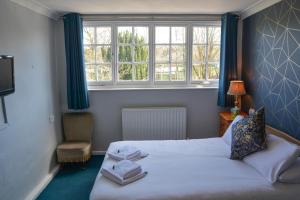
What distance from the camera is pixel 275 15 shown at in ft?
10.3

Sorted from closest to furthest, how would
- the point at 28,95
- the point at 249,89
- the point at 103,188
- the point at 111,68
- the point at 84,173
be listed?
the point at 103,188
the point at 28,95
the point at 84,173
the point at 249,89
the point at 111,68

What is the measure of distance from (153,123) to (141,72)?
0.87 m

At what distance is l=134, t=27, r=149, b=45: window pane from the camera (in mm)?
4220

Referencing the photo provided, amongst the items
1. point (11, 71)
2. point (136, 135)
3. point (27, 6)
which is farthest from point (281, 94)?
point (27, 6)

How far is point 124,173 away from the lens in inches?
91.3

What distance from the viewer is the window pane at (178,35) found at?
14.0ft

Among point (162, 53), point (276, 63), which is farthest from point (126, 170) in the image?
point (162, 53)

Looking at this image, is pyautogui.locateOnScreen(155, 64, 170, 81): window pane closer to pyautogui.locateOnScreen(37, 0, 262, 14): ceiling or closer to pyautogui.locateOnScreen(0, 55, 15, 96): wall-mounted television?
pyautogui.locateOnScreen(37, 0, 262, 14): ceiling

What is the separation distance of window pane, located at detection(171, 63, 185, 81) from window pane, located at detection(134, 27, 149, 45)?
0.62 metres

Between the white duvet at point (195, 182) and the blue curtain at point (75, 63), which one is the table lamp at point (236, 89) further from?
the blue curtain at point (75, 63)

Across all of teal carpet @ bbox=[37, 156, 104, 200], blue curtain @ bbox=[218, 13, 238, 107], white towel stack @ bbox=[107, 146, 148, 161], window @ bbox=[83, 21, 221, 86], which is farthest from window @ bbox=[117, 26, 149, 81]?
white towel stack @ bbox=[107, 146, 148, 161]

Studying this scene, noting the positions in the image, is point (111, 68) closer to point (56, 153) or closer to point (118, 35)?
point (118, 35)

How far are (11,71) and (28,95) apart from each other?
64 centimetres

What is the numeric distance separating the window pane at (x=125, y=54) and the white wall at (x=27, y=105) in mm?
1032
